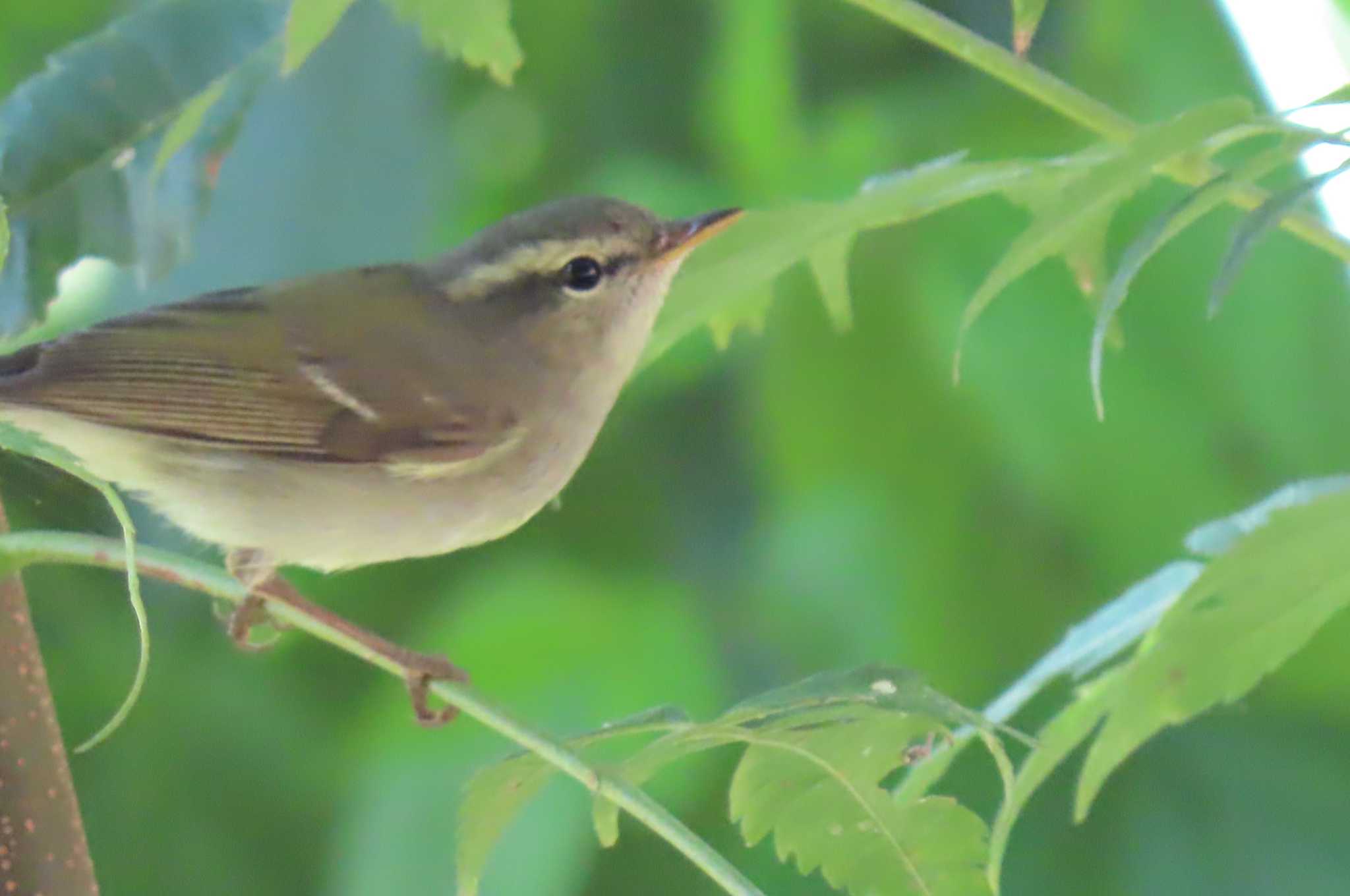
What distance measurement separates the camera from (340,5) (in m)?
1.38

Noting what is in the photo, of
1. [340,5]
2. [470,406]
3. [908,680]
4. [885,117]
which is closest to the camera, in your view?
[908,680]

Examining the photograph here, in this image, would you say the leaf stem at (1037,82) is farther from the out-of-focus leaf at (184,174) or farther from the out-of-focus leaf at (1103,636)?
the out-of-focus leaf at (184,174)

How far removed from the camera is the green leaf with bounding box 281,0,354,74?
1337mm

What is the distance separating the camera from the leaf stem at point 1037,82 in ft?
4.55

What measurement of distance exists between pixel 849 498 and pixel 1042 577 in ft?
1.27

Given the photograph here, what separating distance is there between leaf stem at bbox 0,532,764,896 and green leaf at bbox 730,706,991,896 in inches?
2.5

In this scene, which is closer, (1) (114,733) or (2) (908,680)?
(2) (908,680)

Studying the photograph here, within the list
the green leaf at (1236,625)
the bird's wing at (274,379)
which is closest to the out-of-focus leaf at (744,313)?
the green leaf at (1236,625)

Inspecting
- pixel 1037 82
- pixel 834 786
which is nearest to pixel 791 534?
pixel 1037 82

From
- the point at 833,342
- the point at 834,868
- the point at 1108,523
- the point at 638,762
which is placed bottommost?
the point at 834,868

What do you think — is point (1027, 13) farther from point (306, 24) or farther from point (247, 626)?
point (247, 626)

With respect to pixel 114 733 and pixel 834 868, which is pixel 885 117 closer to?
pixel 114 733

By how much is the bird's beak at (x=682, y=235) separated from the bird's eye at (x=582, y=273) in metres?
0.12

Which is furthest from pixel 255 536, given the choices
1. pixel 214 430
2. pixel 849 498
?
pixel 849 498
